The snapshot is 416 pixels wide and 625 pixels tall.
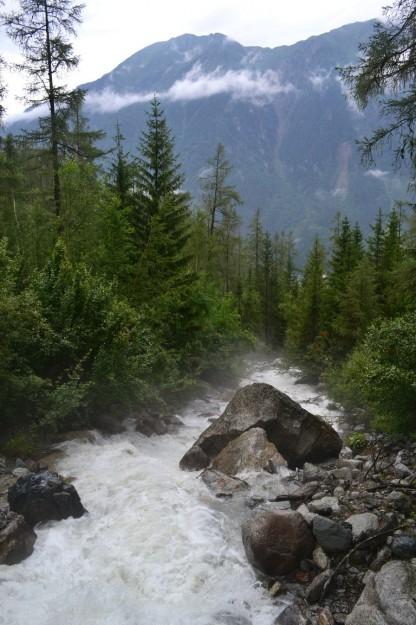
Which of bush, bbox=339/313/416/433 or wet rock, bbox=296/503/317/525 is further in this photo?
bush, bbox=339/313/416/433

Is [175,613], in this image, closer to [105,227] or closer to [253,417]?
[253,417]

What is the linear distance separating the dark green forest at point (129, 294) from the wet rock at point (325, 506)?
2813mm

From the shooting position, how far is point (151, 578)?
7.00 metres

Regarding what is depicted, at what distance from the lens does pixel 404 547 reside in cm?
662

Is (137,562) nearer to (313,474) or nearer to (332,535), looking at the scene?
(332,535)

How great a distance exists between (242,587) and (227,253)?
38710 mm

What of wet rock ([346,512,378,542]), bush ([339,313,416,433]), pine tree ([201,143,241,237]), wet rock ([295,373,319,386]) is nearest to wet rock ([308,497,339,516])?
wet rock ([346,512,378,542])

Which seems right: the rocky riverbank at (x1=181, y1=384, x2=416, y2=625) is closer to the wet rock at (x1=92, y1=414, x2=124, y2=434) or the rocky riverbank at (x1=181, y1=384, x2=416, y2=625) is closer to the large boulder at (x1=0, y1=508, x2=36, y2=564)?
the wet rock at (x1=92, y1=414, x2=124, y2=434)

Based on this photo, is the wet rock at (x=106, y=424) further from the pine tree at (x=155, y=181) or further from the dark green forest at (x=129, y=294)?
the pine tree at (x=155, y=181)

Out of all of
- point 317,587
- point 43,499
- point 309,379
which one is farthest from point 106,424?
point 309,379

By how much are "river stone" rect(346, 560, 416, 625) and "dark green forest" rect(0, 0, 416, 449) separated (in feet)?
13.6

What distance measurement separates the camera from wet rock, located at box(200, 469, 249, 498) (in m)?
9.62

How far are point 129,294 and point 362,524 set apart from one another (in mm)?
12556

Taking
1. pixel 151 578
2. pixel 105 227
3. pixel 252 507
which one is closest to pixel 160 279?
pixel 105 227
